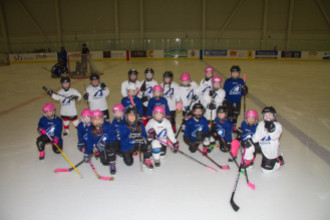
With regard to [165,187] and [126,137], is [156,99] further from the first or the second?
[165,187]

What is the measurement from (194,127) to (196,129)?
41 mm

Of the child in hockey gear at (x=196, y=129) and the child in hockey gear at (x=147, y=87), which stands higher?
the child in hockey gear at (x=147, y=87)

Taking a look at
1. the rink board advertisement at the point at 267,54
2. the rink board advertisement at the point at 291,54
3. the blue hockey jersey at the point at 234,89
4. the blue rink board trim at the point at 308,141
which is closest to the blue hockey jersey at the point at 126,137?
the blue hockey jersey at the point at 234,89

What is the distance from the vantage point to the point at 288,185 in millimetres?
2637

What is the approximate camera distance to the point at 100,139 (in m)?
2.85

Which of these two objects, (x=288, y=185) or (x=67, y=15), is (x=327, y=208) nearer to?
(x=288, y=185)

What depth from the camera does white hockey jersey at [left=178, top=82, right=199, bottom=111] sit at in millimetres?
3975

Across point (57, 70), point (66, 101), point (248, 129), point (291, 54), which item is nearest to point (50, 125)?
point (66, 101)

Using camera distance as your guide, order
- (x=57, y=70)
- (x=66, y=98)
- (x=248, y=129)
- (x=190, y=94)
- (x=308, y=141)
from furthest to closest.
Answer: (x=57, y=70) < (x=190, y=94) < (x=66, y=98) < (x=308, y=141) < (x=248, y=129)

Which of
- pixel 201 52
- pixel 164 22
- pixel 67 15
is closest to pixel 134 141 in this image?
pixel 201 52

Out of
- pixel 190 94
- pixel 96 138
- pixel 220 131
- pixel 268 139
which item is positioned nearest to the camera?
pixel 268 139

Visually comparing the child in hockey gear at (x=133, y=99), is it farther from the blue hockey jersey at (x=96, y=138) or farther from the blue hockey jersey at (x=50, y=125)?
the blue hockey jersey at (x=50, y=125)

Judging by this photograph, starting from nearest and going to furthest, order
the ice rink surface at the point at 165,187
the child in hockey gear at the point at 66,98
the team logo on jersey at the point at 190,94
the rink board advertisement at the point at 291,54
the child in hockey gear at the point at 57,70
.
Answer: the ice rink surface at the point at 165,187, the child in hockey gear at the point at 66,98, the team logo on jersey at the point at 190,94, the child in hockey gear at the point at 57,70, the rink board advertisement at the point at 291,54

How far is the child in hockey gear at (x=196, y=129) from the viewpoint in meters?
→ 3.22
